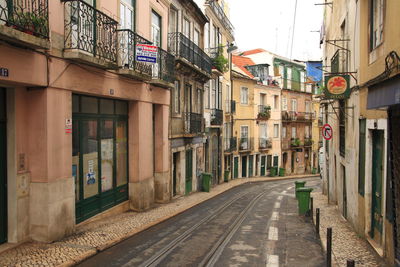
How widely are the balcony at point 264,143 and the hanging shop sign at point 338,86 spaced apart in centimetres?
2576

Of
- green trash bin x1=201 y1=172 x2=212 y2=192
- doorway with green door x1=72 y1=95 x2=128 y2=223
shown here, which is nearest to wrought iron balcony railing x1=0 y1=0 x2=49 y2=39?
doorway with green door x1=72 y1=95 x2=128 y2=223

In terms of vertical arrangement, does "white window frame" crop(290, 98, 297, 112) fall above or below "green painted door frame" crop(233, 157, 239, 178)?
above

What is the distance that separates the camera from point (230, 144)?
100ft

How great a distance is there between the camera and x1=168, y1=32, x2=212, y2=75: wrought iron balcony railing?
1589 cm

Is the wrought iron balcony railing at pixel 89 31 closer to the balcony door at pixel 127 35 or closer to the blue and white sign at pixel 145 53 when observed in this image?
the balcony door at pixel 127 35

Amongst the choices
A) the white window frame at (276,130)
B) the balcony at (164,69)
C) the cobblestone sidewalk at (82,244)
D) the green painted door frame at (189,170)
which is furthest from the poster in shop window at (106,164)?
the white window frame at (276,130)

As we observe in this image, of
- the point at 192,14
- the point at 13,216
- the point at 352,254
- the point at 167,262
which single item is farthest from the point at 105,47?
the point at 192,14

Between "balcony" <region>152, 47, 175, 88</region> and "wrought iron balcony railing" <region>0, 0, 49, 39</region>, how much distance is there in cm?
599

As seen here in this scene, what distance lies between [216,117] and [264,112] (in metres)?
13.1

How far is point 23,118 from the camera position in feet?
25.0

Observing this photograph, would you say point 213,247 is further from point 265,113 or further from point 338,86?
point 265,113

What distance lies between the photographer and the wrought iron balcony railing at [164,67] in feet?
44.9

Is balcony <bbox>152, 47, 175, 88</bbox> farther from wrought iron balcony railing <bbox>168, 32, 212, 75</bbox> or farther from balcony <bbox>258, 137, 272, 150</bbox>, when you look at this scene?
balcony <bbox>258, 137, 272, 150</bbox>

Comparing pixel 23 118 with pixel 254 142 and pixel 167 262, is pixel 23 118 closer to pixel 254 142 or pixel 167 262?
pixel 167 262
